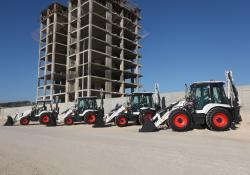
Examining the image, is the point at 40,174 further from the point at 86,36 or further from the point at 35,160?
the point at 86,36

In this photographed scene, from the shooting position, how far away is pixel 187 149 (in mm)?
7238

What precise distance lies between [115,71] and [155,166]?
48.4m

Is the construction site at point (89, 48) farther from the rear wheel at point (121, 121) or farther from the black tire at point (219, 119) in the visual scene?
the black tire at point (219, 119)

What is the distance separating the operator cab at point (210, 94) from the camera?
1216cm

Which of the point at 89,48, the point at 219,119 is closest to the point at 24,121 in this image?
the point at 219,119

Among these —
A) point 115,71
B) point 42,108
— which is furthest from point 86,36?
point 42,108

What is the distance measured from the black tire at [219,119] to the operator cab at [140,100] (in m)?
6.11

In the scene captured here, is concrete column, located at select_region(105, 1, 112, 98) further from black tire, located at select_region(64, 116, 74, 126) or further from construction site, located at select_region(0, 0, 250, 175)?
black tire, located at select_region(64, 116, 74, 126)

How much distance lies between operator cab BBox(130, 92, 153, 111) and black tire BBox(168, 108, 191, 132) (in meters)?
5.11

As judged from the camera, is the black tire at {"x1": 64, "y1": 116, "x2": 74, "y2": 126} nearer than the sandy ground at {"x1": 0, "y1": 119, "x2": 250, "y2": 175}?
No

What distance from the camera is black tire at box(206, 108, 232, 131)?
11.5 meters

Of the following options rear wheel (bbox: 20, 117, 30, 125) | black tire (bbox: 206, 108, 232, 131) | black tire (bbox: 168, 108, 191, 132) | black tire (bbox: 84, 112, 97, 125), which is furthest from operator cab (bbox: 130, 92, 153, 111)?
rear wheel (bbox: 20, 117, 30, 125)

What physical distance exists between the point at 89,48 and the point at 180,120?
38.6 meters

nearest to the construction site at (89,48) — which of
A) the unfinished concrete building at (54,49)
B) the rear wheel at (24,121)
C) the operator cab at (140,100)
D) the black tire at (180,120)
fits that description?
the unfinished concrete building at (54,49)
